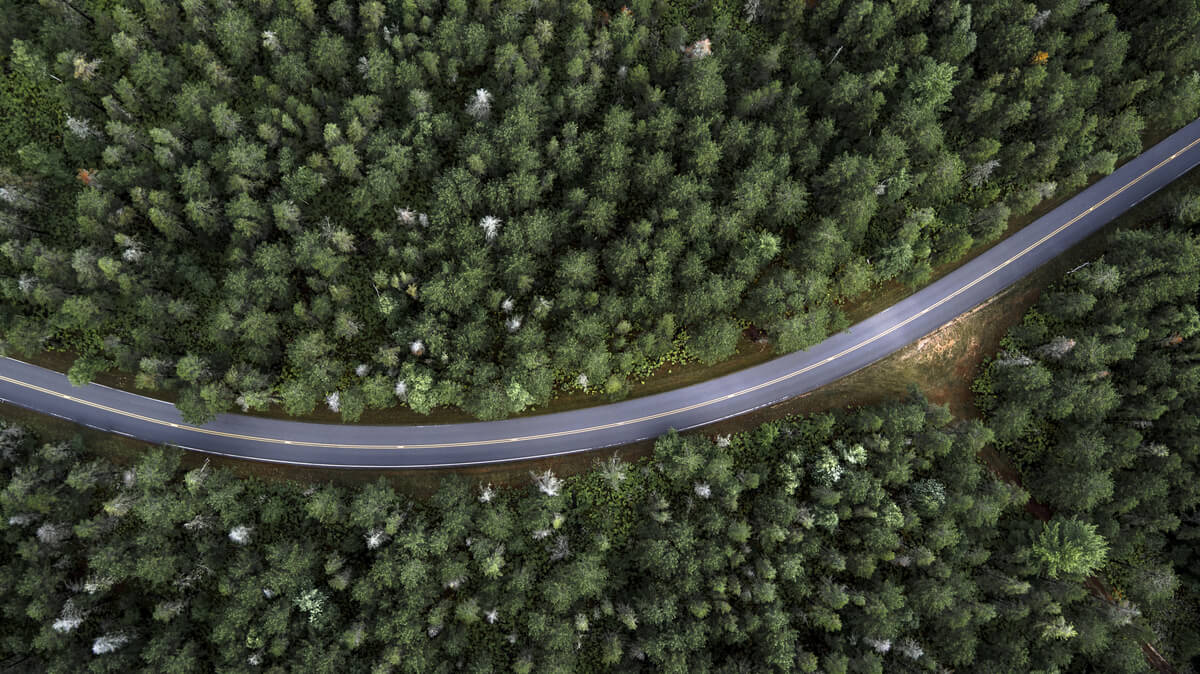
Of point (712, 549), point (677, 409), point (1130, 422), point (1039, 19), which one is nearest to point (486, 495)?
point (677, 409)

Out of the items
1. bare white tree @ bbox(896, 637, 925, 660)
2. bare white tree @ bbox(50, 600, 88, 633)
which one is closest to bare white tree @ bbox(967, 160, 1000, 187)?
bare white tree @ bbox(896, 637, 925, 660)

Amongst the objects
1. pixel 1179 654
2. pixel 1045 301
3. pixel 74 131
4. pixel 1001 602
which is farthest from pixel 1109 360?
pixel 74 131

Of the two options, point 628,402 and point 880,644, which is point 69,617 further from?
point 880,644

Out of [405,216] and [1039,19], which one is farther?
[1039,19]

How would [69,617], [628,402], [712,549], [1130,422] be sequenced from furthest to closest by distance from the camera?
[628,402]
[1130,422]
[712,549]
[69,617]

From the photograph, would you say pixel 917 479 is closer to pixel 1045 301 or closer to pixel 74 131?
pixel 1045 301

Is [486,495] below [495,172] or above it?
below
